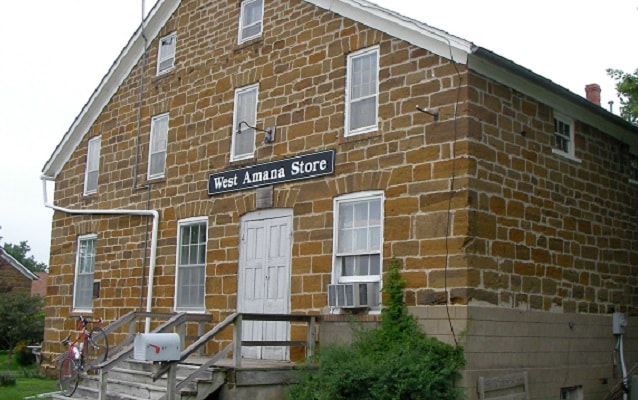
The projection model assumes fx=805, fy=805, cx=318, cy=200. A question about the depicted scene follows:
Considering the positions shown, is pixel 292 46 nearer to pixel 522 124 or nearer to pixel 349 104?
pixel 349 104

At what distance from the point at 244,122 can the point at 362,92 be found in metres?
2.81

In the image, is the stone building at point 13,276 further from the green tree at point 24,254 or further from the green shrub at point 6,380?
the green tree at point 24,254

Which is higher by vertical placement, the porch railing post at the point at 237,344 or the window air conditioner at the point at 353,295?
the window air conditioner at the point at 353,295

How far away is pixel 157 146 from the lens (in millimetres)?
17578

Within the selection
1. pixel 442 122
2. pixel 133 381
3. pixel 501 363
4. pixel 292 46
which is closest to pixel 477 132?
pixel 442 122

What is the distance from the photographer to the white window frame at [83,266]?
18.8 metres

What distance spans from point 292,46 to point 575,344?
23.4 feet

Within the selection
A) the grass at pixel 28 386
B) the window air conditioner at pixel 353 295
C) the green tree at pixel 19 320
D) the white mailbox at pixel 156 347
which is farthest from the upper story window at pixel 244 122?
the green tree at pixel 19 320

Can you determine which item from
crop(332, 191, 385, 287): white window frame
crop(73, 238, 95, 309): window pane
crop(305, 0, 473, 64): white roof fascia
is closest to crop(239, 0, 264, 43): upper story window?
crop(305, 0, 473, 64): white roof fascia

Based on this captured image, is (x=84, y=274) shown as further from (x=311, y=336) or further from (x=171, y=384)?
(x=171, y=384)

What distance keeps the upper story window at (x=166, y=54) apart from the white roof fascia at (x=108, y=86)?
0.41m

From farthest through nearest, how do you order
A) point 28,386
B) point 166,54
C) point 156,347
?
point 166,54
point 28,386
point 156,347

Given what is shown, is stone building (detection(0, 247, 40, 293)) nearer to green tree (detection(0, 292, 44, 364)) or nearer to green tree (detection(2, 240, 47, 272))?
green tree (detection(0, 292, 44, 364))

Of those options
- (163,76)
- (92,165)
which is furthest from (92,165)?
(163,76)
